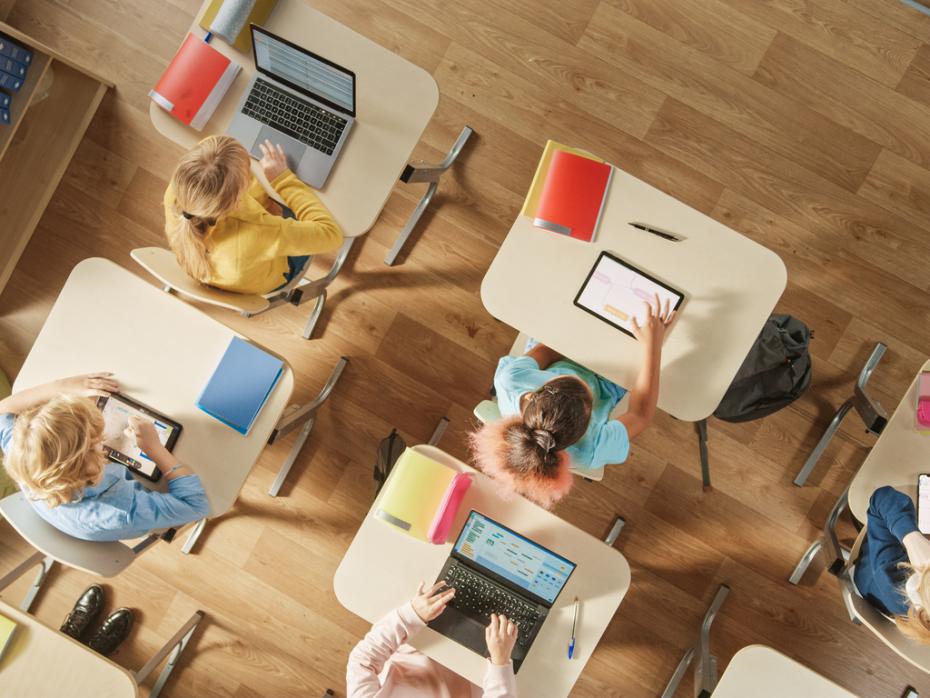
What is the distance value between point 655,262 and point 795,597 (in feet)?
4.85

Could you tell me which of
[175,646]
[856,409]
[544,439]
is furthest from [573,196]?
[175,646]

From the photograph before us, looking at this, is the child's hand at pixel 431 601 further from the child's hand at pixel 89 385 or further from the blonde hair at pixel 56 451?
the child's hand at pixel 89 385

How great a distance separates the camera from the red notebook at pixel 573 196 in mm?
1812

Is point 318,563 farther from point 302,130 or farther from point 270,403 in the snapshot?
point 302,130

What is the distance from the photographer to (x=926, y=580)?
5.32 feet

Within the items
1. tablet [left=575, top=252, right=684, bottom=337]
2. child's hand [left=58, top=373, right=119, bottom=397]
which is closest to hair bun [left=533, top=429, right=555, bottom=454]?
tablet [left=575, top=252, right=684, bottom=337]

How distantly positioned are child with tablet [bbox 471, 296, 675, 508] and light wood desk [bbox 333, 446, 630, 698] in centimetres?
9

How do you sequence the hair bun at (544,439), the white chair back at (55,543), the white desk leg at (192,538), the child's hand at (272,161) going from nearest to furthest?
the hair bun at (544,439) → the white chair back at (55,543) → the child's hand at (272,161) → the white desk leg at (192,538)

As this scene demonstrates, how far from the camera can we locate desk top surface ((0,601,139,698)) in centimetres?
188

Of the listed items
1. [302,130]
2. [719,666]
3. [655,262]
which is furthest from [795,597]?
[302,130]

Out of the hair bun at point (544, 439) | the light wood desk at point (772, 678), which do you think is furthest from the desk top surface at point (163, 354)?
the light wood desk at point (772, 678)

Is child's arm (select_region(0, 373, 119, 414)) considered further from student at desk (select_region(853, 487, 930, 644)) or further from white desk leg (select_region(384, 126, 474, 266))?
student at desk (select_region(853, 487, 930, 644))

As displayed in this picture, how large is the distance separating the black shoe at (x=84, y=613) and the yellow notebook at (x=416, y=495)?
1.49 m

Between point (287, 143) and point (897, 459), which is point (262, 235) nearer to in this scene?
point (287, 143)
